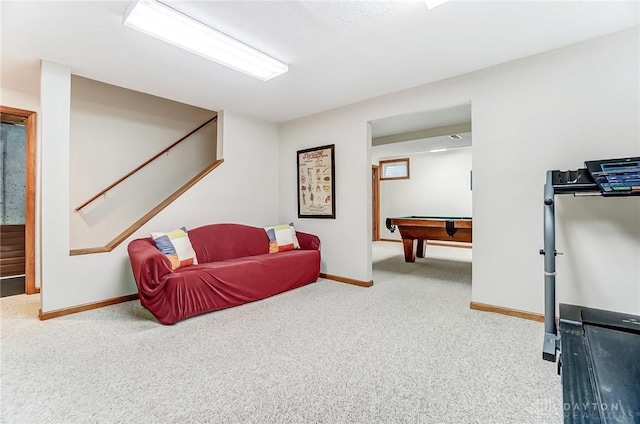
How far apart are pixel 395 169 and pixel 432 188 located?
1173mm

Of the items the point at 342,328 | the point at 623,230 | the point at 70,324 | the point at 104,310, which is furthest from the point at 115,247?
the point at 623,230

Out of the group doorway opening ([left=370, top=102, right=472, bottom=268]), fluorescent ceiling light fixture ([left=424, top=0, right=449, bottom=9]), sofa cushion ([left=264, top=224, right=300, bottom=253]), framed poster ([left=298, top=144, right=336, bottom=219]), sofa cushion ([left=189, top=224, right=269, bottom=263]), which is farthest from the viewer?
doorway opening ([left=370, top=102, right=472, bottom=268])

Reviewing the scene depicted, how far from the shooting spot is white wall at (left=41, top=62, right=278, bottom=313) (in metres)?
2.74

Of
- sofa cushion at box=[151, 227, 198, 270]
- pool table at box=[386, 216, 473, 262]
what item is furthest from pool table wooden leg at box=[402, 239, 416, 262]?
sofa cushion at box=[151, 227, 198, 270]

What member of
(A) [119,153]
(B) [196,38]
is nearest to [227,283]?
(B) [196,38]

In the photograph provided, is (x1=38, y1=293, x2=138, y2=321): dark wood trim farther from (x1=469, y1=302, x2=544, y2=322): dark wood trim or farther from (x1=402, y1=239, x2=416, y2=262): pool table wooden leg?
(x1=402, y1=239, x2=416, y2=262): pool table wooden leg

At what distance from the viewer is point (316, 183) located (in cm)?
434

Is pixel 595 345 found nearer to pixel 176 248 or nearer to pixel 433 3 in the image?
pixel 433 3

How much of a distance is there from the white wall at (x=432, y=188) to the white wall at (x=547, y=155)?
172 inches

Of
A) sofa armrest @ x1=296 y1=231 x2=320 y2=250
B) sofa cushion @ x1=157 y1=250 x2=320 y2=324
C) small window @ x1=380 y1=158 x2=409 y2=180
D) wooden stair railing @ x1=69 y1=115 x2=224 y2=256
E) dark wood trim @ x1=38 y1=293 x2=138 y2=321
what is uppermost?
small window @ x1=380 y1=158 x2=409 y2=180

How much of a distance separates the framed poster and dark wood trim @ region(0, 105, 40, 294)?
10.6ft

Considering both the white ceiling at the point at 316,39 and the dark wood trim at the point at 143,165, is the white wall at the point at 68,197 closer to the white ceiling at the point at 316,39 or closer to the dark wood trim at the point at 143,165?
the white ceiling at the point at 316,39

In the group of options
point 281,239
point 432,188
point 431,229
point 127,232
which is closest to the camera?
point 127,232

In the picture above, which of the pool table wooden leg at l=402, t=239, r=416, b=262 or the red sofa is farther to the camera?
the pool table wooden leg at l=402, t=239, r=416, b=262
